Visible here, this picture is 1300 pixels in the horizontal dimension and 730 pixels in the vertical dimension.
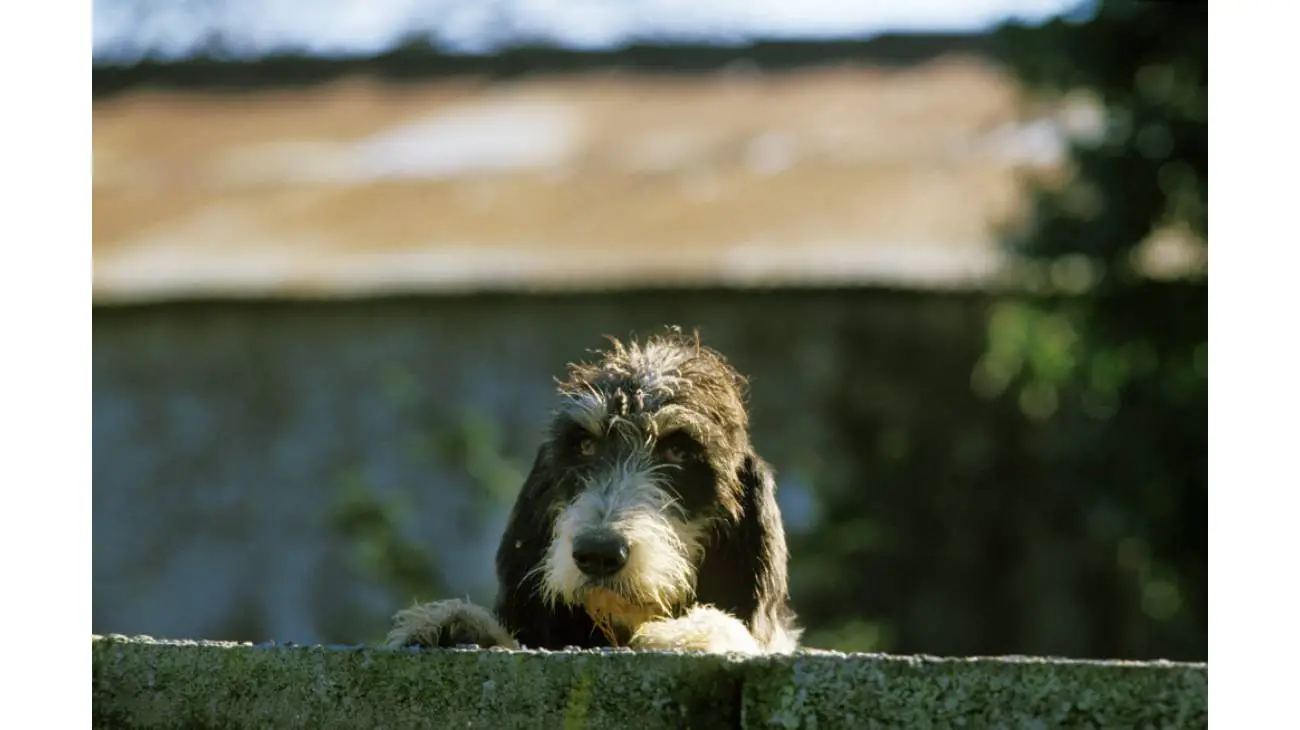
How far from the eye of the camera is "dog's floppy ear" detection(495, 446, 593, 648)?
5.09 meters

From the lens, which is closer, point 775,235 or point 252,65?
point 775,235

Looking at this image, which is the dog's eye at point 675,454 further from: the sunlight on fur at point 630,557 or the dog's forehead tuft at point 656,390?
the sunlight on fur at point 630,557

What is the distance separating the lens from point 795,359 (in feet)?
49.2

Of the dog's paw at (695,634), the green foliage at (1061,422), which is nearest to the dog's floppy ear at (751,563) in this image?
the dog's paw at (695,634)

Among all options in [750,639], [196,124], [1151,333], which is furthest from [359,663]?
[196,124]

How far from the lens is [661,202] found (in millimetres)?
16641

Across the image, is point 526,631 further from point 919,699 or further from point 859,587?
point 859,587

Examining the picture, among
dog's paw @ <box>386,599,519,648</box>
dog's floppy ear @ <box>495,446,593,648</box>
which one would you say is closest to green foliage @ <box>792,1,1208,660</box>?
dog's floppy ear @ <box>495,446,593,648</box>

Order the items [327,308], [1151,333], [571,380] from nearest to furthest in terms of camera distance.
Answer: [571,380] → [1151,333] → [327,308]

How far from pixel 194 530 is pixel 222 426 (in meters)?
1.04

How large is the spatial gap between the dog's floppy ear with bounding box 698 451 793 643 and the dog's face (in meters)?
A: 0.06

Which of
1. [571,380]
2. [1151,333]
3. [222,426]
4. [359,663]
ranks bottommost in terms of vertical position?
[359,663]

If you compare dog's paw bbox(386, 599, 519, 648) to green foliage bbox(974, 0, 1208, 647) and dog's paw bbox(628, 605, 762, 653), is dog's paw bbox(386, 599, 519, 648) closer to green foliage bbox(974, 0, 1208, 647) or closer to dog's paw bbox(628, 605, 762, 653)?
dog's paw bbox(628, 605, 762, 653)

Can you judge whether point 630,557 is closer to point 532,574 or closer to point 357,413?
point 532,574
